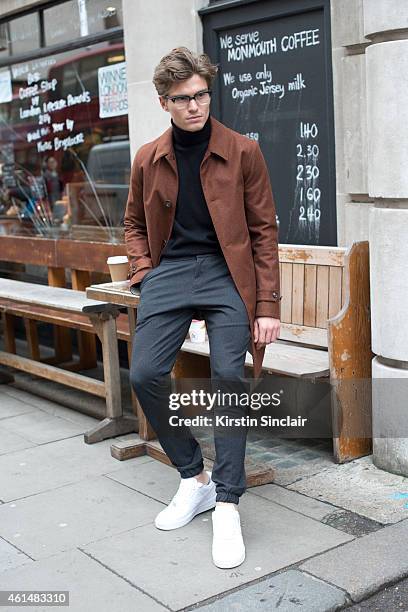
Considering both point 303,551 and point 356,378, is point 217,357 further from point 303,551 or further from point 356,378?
point 356,378

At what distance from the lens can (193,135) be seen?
387 centimetres

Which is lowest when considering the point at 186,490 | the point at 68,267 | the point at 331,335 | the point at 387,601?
the point at 387,601

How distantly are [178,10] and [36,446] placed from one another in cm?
320

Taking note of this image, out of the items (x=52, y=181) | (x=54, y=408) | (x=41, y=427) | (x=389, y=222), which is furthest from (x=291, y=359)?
(x=52, y=181)

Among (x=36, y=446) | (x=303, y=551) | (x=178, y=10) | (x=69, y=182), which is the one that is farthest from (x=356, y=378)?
(x=69, y=182)

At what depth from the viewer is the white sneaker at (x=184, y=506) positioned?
4.15 metres

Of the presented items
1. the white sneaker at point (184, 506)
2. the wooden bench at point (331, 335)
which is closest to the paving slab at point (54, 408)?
the wooden bench at point (331, 335)

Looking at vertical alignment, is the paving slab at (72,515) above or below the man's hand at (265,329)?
below

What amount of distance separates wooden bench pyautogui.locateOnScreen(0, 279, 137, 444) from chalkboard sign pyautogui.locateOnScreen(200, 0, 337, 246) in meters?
1.41

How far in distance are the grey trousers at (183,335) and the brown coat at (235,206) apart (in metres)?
0.10

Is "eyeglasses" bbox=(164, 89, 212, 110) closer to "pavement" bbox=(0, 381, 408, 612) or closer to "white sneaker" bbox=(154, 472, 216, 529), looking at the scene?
"white sneaker" bbox=(154, 472, 216, 529)

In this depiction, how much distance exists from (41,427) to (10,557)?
6.75 feet

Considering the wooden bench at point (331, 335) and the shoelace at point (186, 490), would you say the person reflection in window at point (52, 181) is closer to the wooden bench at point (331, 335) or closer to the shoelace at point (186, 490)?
the wooden bench at point (331, 335)

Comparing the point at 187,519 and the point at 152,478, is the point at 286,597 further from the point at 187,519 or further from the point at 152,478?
the point at 152,478
